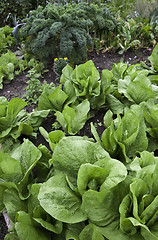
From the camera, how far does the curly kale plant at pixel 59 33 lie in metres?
3.70

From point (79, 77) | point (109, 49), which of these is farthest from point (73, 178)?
point (109, 49)

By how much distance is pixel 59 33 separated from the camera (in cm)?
407

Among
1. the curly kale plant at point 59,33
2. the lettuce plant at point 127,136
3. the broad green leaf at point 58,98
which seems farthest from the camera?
the curly kale plant at point 59,33

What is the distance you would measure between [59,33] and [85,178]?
3312 millimetres

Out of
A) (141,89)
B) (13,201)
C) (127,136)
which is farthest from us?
(141,89)

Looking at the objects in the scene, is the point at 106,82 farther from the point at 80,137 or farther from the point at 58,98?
the point at 80,137

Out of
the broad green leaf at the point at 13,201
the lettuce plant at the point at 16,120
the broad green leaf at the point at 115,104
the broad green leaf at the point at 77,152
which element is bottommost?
the broad green leaf at the point at 13,201

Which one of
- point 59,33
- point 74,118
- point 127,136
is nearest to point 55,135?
point 74,118

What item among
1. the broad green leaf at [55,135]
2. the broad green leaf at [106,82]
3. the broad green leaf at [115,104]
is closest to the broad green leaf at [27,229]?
the broad green leaf at [55,135]

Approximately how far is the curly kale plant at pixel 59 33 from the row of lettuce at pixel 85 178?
57.2 inches

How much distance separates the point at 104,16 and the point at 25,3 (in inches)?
111

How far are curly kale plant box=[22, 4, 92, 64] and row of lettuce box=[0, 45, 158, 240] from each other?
145cm

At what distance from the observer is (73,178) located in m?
1.67

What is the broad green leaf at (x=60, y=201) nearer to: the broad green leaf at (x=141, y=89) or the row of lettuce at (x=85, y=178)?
the row of lettuce at (x=85, y=178)
